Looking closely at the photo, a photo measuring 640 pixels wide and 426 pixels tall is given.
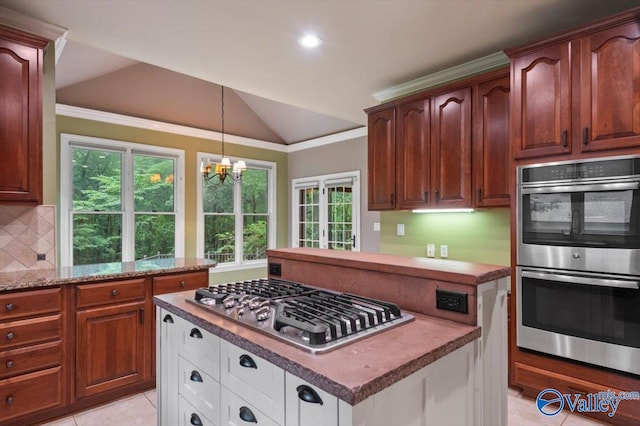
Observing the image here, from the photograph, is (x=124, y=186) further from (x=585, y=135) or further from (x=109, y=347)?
(x=585, y=135)

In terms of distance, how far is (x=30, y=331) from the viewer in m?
2.24

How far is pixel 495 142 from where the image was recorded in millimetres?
2793

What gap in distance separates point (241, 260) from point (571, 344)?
4963mm

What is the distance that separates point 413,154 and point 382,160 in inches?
14.0

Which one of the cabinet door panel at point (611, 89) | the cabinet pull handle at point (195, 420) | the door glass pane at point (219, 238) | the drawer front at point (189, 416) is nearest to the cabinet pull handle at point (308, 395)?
the drawer front at point (189, 416)

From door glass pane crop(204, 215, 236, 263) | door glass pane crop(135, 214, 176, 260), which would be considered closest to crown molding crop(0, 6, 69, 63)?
door glass pane crop(135, 214, 176, 260)

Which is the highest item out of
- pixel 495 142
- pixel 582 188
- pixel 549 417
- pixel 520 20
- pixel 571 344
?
pixel 520 20

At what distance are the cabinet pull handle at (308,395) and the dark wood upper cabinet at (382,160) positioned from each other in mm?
2664

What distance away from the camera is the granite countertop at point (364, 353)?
0.89 meters

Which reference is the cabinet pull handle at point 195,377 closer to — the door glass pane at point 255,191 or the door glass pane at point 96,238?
the door glass pane at point 96,238

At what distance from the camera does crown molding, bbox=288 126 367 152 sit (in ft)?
18.0

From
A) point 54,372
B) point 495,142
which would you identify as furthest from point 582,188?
point 54,372

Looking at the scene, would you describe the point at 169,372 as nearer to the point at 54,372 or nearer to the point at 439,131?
the point at 54,372

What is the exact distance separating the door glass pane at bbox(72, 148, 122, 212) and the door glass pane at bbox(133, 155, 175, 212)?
227 millimetres
